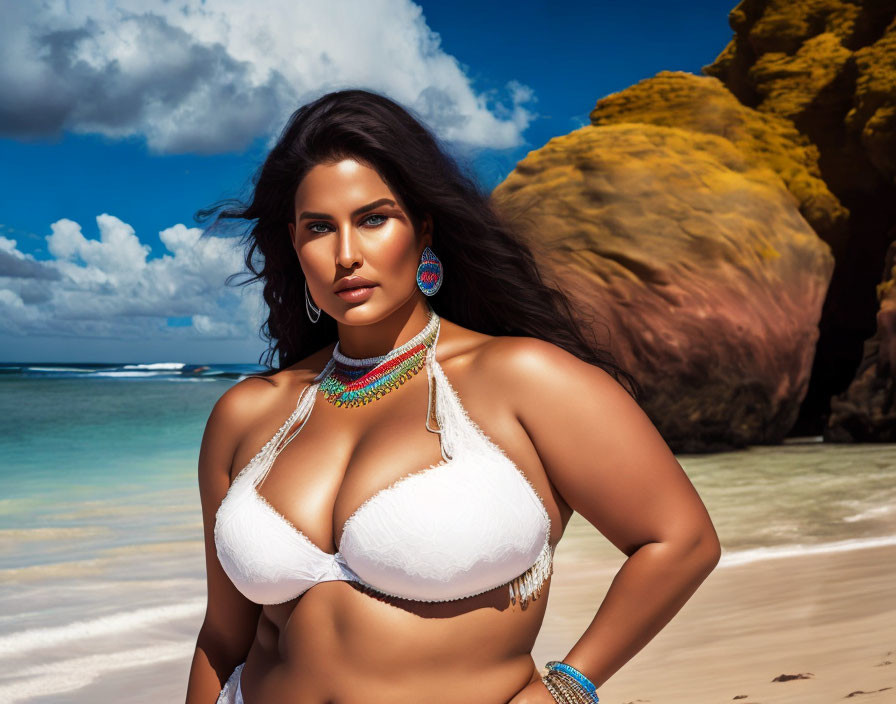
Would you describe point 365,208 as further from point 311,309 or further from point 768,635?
point 768,635

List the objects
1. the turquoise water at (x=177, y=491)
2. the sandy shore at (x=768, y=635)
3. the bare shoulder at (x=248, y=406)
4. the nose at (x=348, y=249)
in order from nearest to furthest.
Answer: the nose at (x=348, y=249)
the bare shoulder at (x=248, y=406)
the sandy shore at (x=768, y=635)
the turquoise water at (x=177, y=491)

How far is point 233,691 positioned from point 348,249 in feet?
3.43

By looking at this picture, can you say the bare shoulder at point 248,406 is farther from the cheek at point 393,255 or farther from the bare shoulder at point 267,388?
the cheek at point 393,255

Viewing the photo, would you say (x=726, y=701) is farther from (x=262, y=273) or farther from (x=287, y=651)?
(x=262, y=273)

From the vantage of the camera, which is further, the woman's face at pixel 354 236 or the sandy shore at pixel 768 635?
the sandy shore at pixel 768 635

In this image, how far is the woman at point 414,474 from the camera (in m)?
1.81

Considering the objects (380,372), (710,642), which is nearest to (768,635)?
(710,642)

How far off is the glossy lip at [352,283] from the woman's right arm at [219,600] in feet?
1.45

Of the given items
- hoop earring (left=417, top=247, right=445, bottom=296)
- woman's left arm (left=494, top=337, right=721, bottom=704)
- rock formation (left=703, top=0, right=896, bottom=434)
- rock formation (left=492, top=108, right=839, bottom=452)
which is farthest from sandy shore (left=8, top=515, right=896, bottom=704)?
rock formation (left=703, top=0, right=896, bottom=434)

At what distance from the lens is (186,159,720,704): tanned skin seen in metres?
1.83

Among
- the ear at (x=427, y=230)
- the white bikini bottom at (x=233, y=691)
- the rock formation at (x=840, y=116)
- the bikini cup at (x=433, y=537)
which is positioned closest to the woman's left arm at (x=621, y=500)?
the bikini cup at (x=433, y=537)

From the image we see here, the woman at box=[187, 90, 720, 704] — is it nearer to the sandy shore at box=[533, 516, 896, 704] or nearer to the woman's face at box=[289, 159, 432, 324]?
the woman's face at box=[289, 159, 432, 324]

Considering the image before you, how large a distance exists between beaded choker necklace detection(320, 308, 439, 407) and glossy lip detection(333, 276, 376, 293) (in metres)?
0.21

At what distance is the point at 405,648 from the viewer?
181cm
